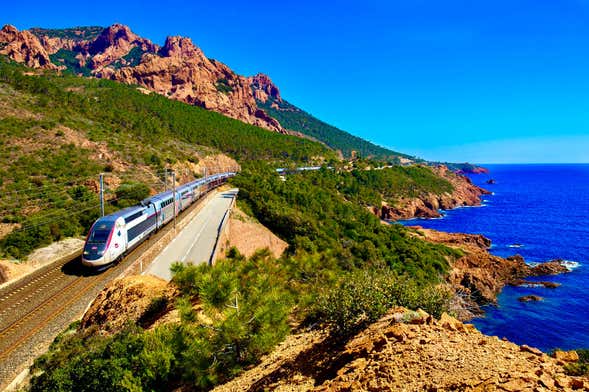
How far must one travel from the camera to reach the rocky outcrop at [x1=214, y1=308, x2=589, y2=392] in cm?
634

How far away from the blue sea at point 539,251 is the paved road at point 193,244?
→ 1001 inches

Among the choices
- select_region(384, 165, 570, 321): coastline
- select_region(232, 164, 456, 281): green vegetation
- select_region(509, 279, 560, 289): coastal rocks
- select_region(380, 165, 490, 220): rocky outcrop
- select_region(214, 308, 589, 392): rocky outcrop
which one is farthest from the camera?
select_region(380, 165, 490, 220): rocky outcrop

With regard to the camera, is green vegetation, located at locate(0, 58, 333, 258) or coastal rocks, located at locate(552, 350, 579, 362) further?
green vegetation, located at locate(0, 58, 333, 258)

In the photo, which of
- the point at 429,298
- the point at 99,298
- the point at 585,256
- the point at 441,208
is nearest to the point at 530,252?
the point at 585,256

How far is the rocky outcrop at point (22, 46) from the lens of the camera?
118 meters

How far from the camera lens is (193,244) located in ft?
100

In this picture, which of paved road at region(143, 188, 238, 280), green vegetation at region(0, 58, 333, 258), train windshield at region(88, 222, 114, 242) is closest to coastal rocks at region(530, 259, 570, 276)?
paved road at region(143, 188, 238, 280)

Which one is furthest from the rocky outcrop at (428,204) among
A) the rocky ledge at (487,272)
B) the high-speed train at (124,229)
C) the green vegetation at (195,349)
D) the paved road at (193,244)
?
the green vegetation at (195,349)

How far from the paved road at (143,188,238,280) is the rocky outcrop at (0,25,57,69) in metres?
120

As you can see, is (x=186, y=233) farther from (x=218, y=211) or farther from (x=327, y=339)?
(x=327, y=339)

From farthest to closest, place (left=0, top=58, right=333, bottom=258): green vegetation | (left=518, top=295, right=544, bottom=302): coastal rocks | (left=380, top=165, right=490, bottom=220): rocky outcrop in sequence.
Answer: (left=380, top=165, right=490, bottom=220): rocky outcrop → (left=518, top=295, right=544, bottom=302): coastal rocks → (left=0, top=58, right=333, bottom=258): green vegetation

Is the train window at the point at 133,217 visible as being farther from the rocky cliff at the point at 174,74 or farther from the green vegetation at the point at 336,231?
the rocky cliff at the point at 174,74

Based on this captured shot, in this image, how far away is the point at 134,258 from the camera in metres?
24.5

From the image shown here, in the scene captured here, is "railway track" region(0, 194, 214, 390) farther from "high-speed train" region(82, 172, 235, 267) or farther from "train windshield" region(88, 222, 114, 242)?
"train windshield" region(88, 222, 114, 242)
